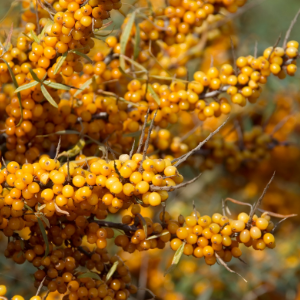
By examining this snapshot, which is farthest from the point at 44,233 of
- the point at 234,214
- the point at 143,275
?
the point at 234,214

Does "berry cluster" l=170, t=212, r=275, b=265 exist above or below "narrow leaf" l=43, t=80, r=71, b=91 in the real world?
below

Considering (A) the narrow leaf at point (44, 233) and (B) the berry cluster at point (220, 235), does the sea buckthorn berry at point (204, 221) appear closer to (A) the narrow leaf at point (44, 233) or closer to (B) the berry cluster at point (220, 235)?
(B) the berry cluster at point (220, 235)

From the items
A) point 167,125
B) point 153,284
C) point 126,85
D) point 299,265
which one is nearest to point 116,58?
point 126,85

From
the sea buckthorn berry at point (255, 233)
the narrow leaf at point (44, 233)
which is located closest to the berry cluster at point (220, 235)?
the sea buckthorn berry at point (255, 233)

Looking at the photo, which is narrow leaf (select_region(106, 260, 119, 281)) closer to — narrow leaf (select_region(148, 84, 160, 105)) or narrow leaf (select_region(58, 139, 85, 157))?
narrow leaf (select_region(58, 139, 85, 157))

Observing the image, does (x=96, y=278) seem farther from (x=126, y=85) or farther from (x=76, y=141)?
(x=126, y=85)

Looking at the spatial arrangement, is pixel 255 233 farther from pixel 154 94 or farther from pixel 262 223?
pixel 154 94

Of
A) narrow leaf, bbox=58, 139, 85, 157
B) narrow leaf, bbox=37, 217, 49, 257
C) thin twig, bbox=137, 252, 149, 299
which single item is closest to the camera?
narrow leaf, bbox=37, 217, 49, 257

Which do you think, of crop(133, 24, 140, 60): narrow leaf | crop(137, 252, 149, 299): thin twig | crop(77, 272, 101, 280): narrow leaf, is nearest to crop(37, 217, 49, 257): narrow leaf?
crop(77, 272, 101, 280): narrow leaf

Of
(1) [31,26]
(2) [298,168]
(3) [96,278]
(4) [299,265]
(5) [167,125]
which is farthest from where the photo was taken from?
(2) [298,168]
